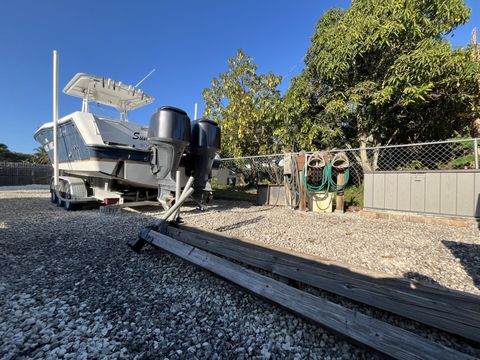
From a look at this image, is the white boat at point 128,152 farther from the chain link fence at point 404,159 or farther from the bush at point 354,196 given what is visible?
the bush at point 354,196

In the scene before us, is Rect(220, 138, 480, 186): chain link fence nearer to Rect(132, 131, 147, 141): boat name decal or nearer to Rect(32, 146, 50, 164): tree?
Rect(132, 131, 147, 141): boat name decal

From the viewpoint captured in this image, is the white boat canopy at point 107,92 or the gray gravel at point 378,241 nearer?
the gray gravel at point 378,241

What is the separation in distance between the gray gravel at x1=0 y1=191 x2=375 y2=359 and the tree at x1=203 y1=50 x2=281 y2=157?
733 centimetres

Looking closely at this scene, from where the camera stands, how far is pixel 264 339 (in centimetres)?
140

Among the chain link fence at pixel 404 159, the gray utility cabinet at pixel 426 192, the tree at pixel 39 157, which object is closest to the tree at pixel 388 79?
the chain link fence at pixel 404 159

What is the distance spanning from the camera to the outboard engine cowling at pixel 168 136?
14.7 ft

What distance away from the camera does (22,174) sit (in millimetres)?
15570

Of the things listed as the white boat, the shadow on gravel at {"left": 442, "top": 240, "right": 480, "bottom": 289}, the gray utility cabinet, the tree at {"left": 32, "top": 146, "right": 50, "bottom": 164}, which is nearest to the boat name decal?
the white boat

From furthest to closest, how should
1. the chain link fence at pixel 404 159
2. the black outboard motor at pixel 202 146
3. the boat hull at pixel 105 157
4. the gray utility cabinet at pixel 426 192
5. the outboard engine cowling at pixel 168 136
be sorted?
1. the chain link fence at pixel 404 159
2. the black outboard motor at pixel 202 146
3. the boat hull at pixel 105 157
4. the outboard engine cowling at pixel 168 136
5. the gray utility cabinet at pixel 426 192

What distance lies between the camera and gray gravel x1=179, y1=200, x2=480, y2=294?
7.71 feet

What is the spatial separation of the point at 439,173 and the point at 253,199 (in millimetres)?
5074

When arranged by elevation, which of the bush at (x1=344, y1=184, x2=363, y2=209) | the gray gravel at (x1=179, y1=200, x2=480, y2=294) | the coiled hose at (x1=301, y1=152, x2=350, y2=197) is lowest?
the gray gravel at (x1=179, y1=200, x2=480, y2=294)

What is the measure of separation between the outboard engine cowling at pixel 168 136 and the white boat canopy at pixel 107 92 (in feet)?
9.80

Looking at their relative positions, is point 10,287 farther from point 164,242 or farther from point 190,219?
point 190,219
